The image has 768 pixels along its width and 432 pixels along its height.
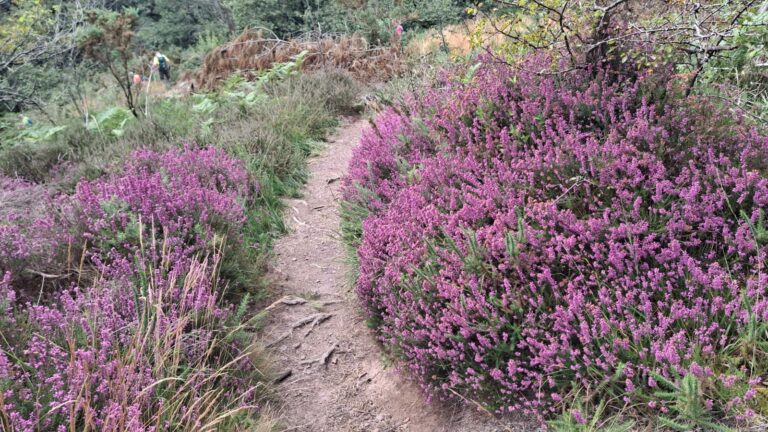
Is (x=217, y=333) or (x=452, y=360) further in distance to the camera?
(x=217, y=333)

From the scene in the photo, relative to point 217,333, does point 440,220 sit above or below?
above

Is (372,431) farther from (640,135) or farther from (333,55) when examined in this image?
(333,55)

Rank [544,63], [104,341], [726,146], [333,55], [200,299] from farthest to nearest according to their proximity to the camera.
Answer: [333,55] < [544,63] < [200,299] < [726,146] < [104,341]

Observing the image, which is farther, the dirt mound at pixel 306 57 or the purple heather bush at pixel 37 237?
the dirt mound at pixel 306 57

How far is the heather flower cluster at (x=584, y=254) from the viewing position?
7.43ft

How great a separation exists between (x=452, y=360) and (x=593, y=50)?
2545 millimetres

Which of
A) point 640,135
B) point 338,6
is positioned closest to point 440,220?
point 640,135

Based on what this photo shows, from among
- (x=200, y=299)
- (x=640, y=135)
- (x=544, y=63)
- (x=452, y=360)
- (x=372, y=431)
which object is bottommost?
(x=372, y=431)

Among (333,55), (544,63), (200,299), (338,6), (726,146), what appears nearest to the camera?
(726,146)

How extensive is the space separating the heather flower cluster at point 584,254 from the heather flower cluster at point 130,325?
1.05 m

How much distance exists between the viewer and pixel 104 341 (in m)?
2.68

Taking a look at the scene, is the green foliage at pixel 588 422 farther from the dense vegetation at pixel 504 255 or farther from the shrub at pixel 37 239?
the shrub at pixel 37 239

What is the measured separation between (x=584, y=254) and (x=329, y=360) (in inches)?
71.9

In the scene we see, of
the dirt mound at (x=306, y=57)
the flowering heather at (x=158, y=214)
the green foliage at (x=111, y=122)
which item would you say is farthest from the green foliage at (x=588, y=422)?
the dirt mound at (x=306, y=57)
